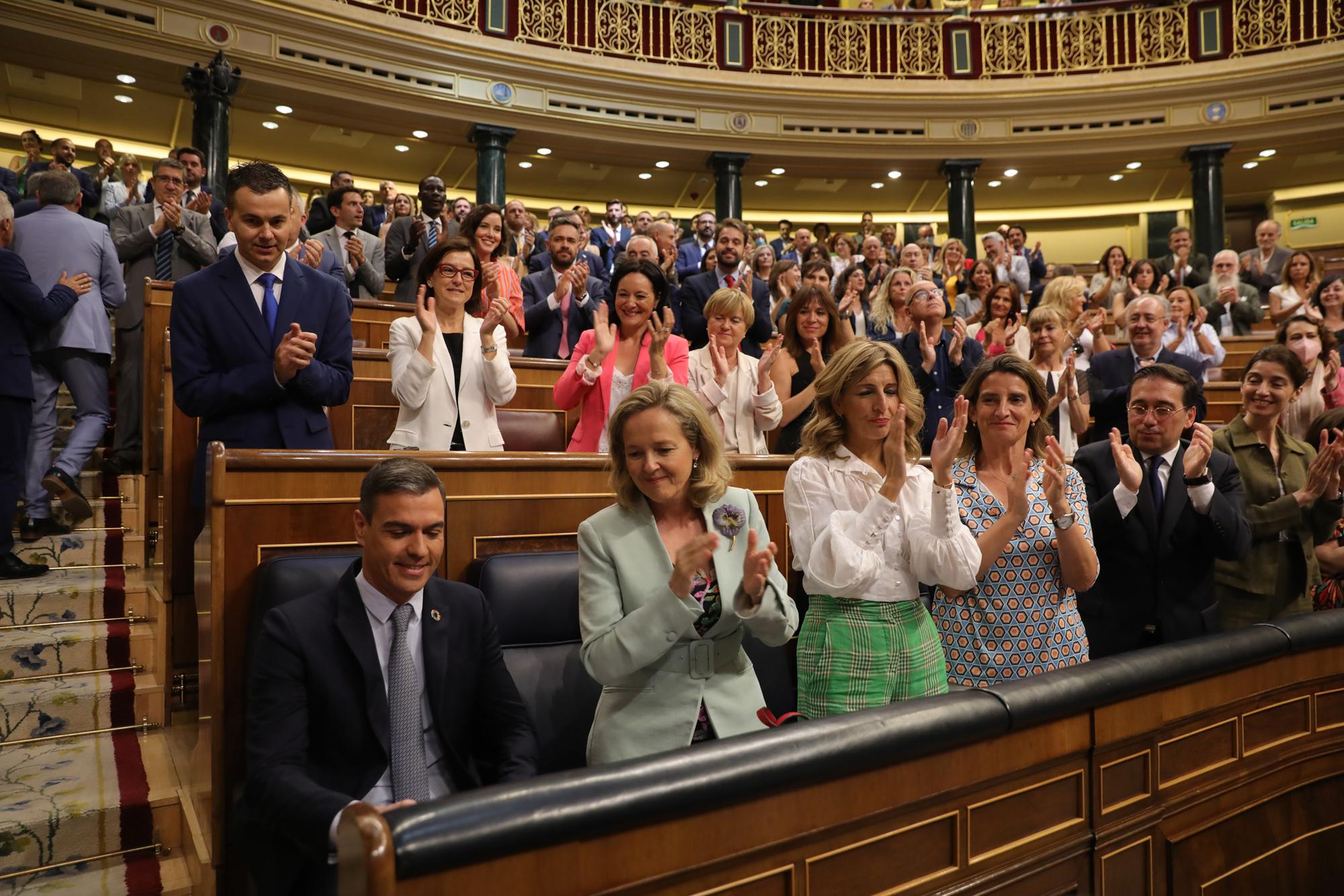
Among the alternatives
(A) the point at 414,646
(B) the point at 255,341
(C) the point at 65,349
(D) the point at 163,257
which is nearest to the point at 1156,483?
(A) the point at 414,646

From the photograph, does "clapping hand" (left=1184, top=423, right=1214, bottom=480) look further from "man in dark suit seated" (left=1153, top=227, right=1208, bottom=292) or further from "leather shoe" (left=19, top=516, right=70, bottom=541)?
"man in dark suit seated" (left=1153, top=227, right=1208, bottom=292)

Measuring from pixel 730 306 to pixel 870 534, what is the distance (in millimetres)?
1402

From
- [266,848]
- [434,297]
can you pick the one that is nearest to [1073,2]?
[434,297]

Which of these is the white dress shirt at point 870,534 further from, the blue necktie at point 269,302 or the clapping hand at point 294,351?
the blue necktie at point 269,302

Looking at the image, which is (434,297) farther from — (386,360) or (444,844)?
(444,844)

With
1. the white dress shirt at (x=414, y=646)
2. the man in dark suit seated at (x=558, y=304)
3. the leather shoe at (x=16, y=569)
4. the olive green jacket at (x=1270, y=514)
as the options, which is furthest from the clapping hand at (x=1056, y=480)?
the leather shoe at (x=16, y=569)

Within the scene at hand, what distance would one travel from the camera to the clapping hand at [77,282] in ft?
10.9

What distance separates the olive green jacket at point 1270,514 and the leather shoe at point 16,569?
128 inches

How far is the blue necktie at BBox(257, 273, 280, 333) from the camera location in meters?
2.13

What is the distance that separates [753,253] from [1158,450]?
424cm

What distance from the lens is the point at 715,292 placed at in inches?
141

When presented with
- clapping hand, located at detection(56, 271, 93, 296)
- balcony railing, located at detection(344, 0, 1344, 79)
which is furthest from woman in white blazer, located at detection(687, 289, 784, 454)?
balcony railing, located at detection(344, 0, 1344, 79)

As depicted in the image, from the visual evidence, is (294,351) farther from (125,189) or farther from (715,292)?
(125,189)

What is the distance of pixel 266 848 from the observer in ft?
4.56
